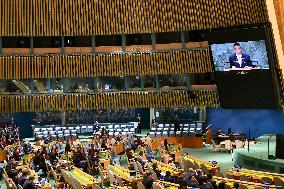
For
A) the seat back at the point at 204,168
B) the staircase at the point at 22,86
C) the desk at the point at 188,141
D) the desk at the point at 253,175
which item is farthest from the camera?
the staircase at the point at 22,86

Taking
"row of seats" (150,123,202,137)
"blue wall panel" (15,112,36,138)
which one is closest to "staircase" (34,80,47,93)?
"blue wall panel" (15,112,36,138)

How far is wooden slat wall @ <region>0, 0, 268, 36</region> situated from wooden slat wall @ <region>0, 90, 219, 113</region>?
3373 millimetres

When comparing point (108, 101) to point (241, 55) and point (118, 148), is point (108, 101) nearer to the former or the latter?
point (118, 148)

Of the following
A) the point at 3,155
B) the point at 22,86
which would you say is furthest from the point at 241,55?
the point at 22,86

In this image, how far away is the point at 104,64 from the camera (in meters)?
28.5

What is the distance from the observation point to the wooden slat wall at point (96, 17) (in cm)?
2764

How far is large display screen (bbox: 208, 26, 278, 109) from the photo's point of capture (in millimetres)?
20547

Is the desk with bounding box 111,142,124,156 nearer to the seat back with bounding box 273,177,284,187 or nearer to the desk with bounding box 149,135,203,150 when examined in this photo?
the desk with bounding box 149,135,203,150

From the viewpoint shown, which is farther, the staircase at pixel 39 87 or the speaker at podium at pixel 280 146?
the staircase at pixel 39 87

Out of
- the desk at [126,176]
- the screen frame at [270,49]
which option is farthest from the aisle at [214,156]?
the desk at [126,176]

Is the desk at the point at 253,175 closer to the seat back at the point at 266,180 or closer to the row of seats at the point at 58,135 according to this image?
the seat back at the point at 266,180

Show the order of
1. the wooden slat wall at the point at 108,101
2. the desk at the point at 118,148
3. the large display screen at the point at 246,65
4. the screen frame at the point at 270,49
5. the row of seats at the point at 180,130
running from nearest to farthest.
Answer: the screen frame at the point at 270,49
the large display screen at the point at 246,65
the desk at the point at 118,148
the row of seats at the point at 180,130
the wooden slat wall at the point at 108,101

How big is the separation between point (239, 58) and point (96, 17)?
965 centimetres

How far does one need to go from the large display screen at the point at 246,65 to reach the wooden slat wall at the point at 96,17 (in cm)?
597
